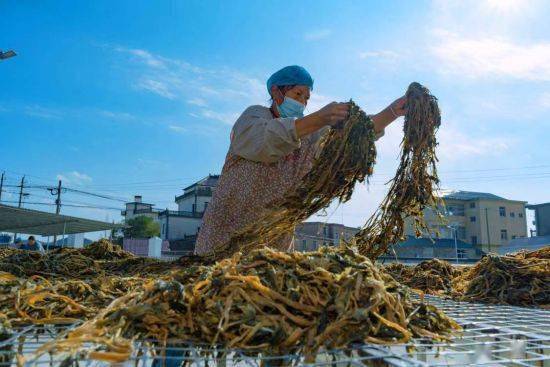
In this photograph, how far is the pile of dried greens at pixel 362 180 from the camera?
219 centimetres

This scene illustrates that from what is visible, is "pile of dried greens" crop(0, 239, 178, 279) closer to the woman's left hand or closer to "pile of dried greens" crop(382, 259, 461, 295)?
the woman's left hand

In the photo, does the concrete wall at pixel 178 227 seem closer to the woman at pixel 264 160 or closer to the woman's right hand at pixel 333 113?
the woman at pixel 264 160

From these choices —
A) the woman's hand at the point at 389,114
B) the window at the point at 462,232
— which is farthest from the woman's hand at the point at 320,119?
the window at the point at 462,232

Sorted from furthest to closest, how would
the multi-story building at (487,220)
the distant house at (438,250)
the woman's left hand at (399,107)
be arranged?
the multi-story building at (487,220), the distant house at (438,250), the woman's left hand at (399,107)

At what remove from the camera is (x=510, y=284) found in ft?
8.84

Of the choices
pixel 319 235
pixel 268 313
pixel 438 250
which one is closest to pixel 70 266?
pixel 319 235

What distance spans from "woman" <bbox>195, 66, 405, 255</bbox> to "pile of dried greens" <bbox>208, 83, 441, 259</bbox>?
107mm

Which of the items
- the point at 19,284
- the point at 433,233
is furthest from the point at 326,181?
the point at 19,284

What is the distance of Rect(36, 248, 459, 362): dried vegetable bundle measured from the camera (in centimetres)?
104

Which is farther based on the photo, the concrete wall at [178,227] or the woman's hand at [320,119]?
the concrete wall at [178,227]

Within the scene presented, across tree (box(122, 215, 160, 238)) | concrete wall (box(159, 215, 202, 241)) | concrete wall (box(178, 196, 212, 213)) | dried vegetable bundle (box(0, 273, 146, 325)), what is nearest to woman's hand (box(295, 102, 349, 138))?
dried vegetable bundle (box(0, 273, 146, 325))

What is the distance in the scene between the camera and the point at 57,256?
112 inches

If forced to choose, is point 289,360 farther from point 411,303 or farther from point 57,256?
point 57,256

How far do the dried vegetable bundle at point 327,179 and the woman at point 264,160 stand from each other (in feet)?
0.28
